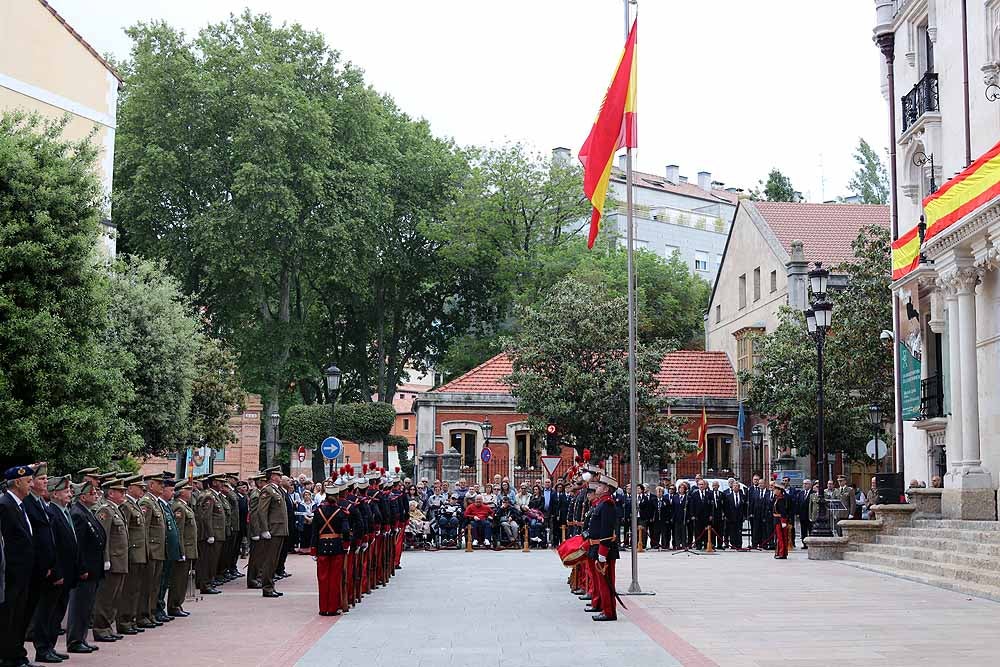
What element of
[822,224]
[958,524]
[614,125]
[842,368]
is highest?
[822,224]

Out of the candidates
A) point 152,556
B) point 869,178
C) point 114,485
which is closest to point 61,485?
point 114,485

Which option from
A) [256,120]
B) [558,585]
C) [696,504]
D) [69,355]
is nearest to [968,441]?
[696,504]

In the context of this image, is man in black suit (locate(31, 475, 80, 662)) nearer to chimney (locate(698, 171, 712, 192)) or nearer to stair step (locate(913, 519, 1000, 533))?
stair step (locate(913, 519, 1000, 533))

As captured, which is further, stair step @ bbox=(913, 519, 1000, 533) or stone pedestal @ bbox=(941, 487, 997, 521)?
stone pedestal @ bbox=(941, 487, 997, 521)

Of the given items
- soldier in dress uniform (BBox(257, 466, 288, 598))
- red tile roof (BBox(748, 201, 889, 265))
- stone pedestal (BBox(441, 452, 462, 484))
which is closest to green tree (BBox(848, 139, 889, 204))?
red tile roof (BBox(748, 201, 889, 265))

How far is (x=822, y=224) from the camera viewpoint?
49031 mm

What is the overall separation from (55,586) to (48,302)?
875 centimetres

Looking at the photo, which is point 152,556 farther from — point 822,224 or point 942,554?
point 822,224

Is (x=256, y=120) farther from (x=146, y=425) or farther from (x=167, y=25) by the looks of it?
(x=146, y=425)

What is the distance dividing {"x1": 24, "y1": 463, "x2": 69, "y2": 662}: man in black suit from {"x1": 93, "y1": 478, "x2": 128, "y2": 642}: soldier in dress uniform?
53.3 inches

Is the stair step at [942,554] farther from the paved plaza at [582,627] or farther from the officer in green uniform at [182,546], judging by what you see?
the officer in green uniform at [182,546]

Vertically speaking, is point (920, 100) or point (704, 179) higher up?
point (704, 179)

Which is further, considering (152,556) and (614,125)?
(614,125)

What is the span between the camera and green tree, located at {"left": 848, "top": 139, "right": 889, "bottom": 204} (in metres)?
68.4
